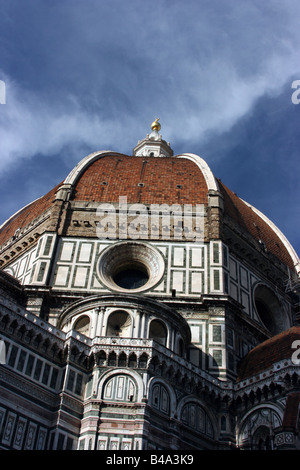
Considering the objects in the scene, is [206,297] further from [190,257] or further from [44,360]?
[44,360]

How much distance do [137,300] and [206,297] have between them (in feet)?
14.7

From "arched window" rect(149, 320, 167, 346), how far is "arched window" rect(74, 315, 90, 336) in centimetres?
278

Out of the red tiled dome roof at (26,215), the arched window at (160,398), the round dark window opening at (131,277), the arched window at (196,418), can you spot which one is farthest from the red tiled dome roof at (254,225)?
the arched window at (160,398)

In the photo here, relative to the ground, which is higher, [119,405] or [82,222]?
[82,222]

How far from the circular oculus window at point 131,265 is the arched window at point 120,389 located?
26.5ft

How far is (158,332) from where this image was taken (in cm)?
2467

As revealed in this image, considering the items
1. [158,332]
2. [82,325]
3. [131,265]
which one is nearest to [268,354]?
[158,332]

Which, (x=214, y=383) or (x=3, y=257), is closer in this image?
(x=214, y=383)

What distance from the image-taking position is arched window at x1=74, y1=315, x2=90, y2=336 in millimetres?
24464

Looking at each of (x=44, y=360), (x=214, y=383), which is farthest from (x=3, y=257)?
(x=214, y=383)

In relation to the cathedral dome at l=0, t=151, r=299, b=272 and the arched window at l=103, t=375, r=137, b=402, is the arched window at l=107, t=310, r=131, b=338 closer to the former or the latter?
the arched window at l=103, t=375, r=137, b=402

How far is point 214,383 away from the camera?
24047 mm

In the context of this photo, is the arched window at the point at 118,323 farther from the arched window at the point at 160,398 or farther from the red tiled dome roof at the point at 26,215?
the red tiled dome roof at the point at 26,215

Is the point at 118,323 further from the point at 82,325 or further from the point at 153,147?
the point at 153,147
